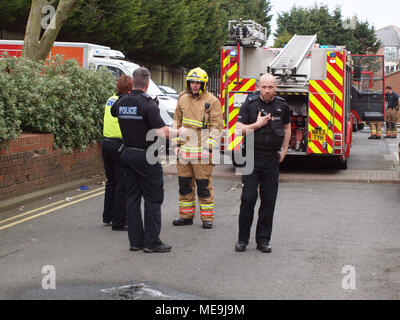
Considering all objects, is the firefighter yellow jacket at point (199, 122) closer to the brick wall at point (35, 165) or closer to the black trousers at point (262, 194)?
the black trousers at point (262, 194)

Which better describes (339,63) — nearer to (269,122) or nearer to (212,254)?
(269,122)

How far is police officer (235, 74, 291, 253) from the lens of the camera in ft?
23.4

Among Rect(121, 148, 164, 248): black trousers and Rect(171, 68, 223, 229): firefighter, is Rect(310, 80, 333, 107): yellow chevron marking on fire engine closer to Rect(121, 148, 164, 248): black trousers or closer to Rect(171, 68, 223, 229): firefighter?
Rect(171, 68, 223, 229): firefighter

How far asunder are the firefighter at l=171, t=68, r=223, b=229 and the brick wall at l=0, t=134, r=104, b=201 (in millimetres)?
2874

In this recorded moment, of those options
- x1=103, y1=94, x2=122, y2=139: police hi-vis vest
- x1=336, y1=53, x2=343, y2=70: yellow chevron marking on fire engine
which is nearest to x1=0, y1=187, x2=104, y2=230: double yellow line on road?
x1=103, y1=94, x2=122, y2=139: police hi-vis vest

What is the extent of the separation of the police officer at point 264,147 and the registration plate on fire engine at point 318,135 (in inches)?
253

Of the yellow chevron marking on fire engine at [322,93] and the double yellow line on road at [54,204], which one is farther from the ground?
the yellow chevron marking on fire engine at [322,93]

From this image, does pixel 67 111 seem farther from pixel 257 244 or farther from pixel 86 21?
pixel 86 21

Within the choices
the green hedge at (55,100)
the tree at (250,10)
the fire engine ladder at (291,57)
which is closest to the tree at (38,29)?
the green hedge at (55,100)

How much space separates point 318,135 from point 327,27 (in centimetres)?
5660

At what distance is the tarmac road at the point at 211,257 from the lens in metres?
5.79

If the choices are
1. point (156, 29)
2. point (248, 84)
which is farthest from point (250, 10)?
point (248, 84)

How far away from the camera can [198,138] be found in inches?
338
